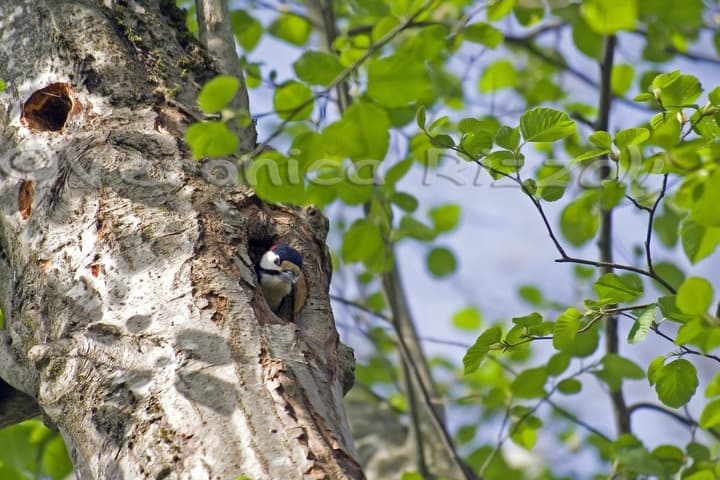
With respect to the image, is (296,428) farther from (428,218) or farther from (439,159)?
(428,218)

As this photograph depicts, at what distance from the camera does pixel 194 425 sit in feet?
6.29

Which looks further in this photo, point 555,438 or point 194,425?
point 555,438

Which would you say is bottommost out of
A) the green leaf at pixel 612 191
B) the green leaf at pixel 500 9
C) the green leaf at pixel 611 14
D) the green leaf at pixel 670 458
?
the green leaf at pixel 670 458

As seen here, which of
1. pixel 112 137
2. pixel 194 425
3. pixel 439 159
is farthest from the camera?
pixel 439 159

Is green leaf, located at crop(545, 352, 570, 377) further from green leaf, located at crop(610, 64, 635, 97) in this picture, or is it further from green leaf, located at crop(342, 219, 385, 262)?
green leaf, located at crop(610, 64, 635, 97)

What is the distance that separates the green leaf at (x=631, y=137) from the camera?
217 cm

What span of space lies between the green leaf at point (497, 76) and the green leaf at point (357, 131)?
3035mm

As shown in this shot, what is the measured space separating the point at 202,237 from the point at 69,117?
0.59m

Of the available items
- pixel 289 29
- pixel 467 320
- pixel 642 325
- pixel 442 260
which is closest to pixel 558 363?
pixel 642 325

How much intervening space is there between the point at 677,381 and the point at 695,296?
27.7 inches

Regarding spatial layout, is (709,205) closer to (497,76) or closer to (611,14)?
(611,14)

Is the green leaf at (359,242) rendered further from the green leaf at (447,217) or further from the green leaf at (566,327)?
the green leaf at (447,217)

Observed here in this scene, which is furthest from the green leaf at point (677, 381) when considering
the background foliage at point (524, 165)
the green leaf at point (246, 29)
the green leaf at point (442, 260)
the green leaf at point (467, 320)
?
the green leaf at point (467, 320)

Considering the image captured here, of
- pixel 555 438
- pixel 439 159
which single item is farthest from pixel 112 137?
pixel 555 438
